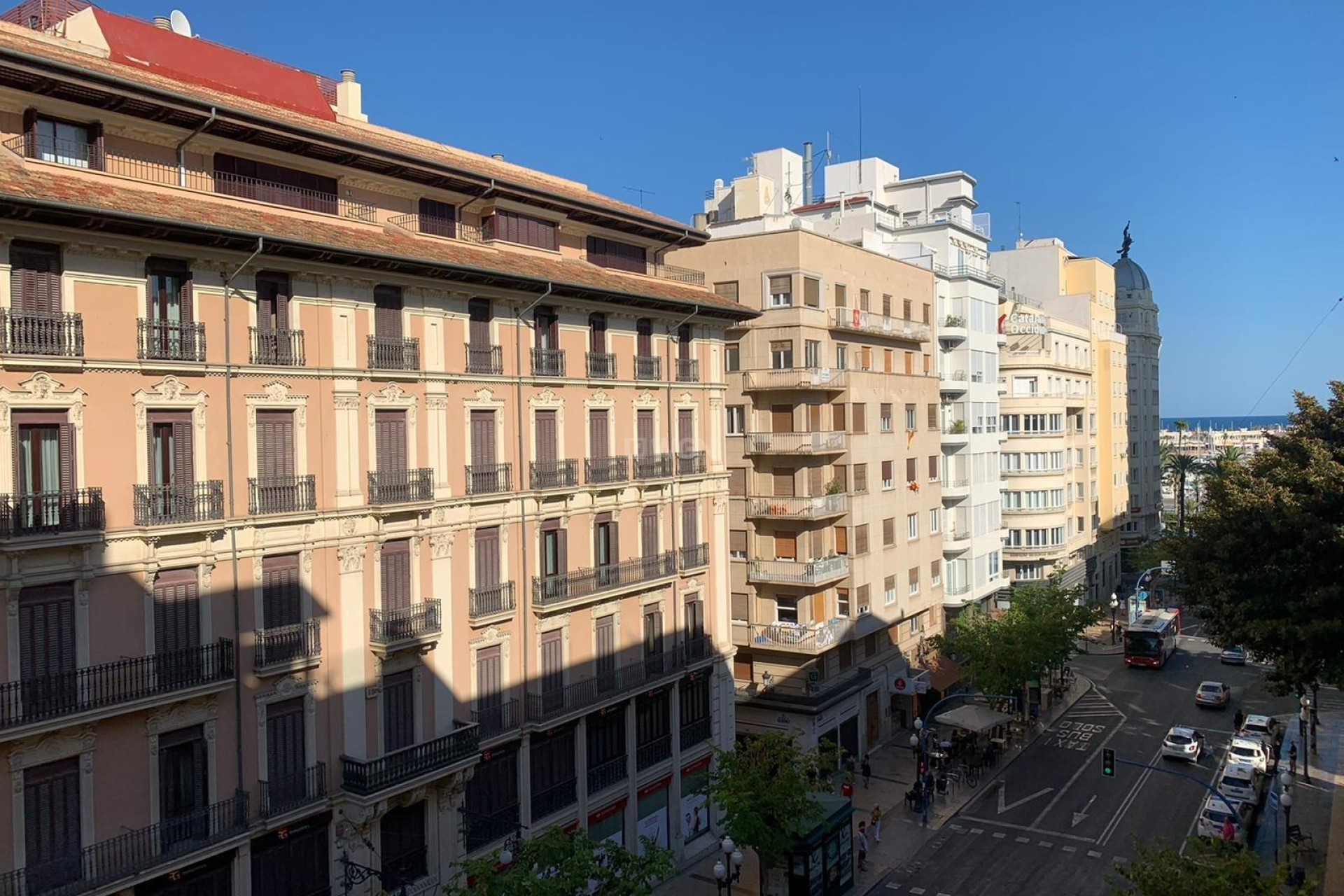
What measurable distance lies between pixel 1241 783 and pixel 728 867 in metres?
23.1

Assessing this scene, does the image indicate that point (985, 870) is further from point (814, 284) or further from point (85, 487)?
point (85, 487)

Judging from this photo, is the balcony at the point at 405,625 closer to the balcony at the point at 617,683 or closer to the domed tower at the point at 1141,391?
the balcony at the point at 617,683

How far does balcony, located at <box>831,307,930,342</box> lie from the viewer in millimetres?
46000

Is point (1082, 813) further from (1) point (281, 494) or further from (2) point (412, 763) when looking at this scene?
(1) point (281, 494)

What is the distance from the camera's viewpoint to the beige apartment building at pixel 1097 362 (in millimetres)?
84688

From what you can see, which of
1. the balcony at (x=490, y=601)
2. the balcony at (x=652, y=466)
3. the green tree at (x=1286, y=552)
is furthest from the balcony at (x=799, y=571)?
the balcony at (x=490, y=601)

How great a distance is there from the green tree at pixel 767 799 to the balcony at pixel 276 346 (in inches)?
701

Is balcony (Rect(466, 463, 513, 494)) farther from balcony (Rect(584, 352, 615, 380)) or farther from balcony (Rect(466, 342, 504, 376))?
balcony (Rect(584, 352, 615, 380))

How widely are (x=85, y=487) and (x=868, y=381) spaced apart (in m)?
34.7

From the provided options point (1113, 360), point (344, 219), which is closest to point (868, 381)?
point (344, 219)

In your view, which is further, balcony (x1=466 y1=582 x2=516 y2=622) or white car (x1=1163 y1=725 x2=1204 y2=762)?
white car (x1=1163 y1=725 x2=1204 y2=762)

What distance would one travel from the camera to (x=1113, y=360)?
90.7 m

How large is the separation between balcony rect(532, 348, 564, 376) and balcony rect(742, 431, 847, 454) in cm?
1509

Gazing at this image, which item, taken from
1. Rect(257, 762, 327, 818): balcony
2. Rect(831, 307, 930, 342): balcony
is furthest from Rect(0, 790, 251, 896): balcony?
Rect(831, 307, 930, 342): balcony
